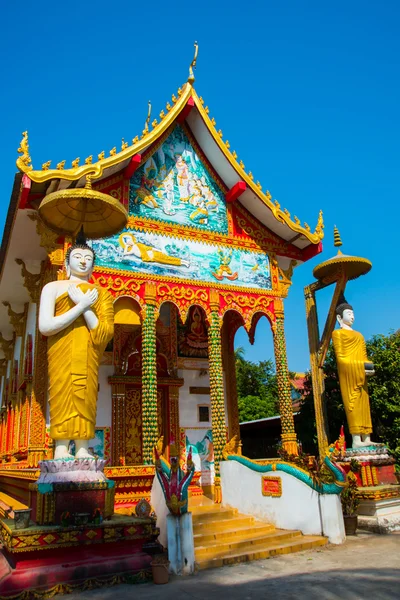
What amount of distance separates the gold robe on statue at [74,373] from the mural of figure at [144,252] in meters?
3.53

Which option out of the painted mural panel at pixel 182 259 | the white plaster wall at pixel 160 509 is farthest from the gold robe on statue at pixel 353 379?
the white plaster wall at pixel 160 509

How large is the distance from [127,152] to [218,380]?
4532mm

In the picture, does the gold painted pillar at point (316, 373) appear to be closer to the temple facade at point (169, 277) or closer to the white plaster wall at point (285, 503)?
the temple facade at point (169, 277)

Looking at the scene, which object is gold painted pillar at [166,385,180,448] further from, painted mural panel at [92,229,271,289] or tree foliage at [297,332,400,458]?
tree foliage at [297,332,400,458]

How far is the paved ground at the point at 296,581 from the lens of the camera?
4746 mm

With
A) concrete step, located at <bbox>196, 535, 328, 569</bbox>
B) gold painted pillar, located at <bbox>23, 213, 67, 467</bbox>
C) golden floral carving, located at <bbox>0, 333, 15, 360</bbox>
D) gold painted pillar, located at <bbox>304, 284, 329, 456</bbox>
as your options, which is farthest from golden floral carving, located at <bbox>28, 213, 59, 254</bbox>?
golden floral carving, located at <bbox>0, 333, 15, 360</bbox>

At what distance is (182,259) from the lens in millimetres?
10023

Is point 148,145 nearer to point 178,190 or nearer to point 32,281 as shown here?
point 178,190

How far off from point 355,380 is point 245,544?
3.86 m

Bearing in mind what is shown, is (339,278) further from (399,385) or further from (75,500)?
(75,500)

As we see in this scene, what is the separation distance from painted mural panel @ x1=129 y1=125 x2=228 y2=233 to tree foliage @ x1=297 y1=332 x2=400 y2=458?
5441 millimetres

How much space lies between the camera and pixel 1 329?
16.9m

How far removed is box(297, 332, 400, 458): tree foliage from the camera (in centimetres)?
1248

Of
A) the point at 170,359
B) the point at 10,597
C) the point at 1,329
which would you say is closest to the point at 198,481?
the point at 170,359
